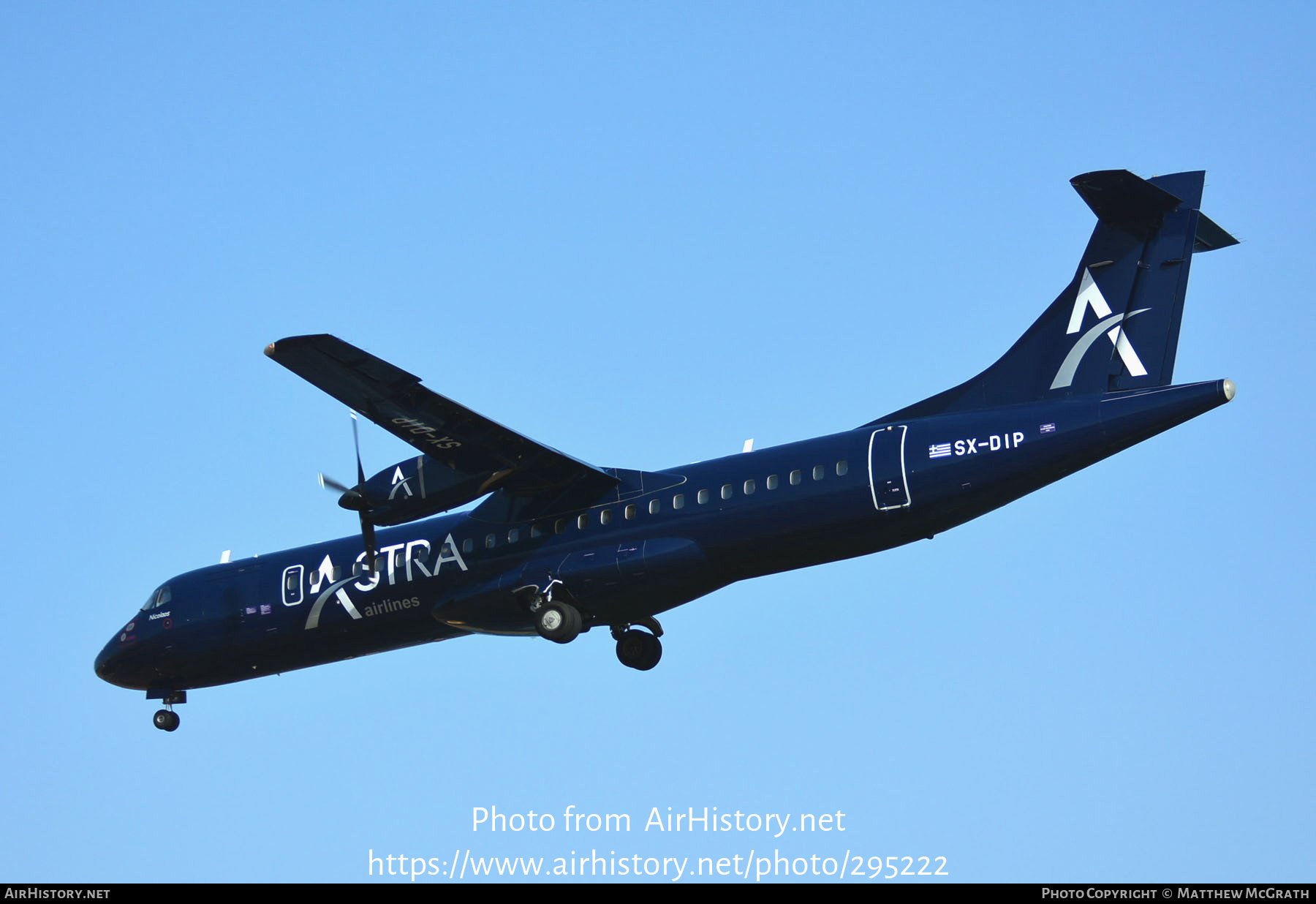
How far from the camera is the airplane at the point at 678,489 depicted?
22.6m

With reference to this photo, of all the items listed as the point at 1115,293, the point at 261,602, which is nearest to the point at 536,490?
the point at 261,602

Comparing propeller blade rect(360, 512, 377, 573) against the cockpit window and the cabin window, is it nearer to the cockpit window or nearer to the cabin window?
the cabin window

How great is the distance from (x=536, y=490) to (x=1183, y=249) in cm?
1027

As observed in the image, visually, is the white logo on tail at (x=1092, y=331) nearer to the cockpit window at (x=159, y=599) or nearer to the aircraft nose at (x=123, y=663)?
the cockpit window at (x=159, y=599)

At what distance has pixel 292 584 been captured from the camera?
27.5 m

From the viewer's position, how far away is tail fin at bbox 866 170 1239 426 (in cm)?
2284

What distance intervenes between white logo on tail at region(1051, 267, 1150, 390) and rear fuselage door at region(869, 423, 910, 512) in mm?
2511

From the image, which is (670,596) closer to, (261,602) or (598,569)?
(598,569)

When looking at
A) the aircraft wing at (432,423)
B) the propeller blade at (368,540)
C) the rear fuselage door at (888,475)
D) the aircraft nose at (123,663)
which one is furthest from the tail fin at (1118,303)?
the aircraft nose at (123,663)

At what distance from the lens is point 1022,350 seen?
23812 mm

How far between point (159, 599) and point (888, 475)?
1366 centimetres

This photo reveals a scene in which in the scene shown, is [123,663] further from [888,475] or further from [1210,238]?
[1210,238]

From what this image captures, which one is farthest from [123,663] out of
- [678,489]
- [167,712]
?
[678,489]
